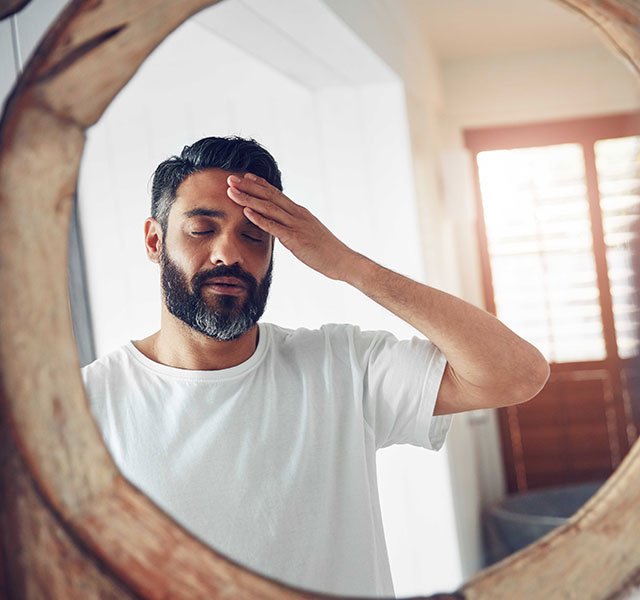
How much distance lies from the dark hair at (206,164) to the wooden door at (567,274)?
0.14 meters

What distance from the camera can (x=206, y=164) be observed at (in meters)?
0.38

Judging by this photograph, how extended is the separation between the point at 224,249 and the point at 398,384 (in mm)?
126

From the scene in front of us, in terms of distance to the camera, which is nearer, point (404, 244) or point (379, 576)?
point (379, 576)

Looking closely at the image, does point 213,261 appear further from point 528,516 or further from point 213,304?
point 528,516

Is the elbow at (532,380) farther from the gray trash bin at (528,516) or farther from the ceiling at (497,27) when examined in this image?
the ceiling at (497,27)

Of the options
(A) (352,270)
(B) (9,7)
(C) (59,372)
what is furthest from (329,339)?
(B) (9,7)

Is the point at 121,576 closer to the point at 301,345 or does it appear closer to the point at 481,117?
→ the point at 301,345

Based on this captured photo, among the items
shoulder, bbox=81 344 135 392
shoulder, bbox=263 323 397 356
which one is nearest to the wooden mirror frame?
shoulder, bbox=81 344 135 392

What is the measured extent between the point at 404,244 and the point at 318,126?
0.33 ft

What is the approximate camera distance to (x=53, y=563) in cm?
38

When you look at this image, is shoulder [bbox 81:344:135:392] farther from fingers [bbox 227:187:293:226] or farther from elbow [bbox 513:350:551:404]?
elbow [bbox 513:350:551:404]

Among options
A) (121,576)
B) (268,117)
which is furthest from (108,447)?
(268,117)

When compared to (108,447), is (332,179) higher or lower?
higher

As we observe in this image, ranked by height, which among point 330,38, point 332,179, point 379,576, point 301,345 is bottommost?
point 379,576
